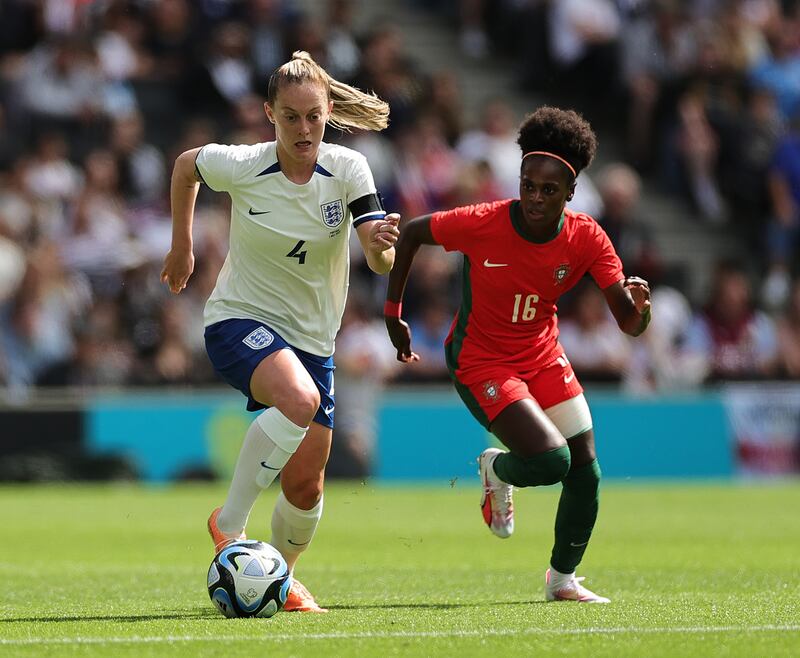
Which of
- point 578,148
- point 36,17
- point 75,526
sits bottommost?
point 75,526

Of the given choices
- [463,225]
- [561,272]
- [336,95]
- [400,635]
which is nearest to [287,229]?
[336,95]

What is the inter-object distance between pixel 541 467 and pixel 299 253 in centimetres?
151

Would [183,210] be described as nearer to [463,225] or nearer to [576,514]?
[463,225]

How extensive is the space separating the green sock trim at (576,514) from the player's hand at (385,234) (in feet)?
5.09

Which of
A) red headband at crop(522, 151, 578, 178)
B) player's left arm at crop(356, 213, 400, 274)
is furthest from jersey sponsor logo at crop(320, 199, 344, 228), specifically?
red headband at crop(522, 151, 578, 178)

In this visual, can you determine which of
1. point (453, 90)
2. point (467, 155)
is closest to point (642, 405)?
point (467, 155)

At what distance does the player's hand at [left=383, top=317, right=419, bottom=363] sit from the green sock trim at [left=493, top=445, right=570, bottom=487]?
753 mm

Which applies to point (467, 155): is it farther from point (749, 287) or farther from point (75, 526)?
point (75, 526)

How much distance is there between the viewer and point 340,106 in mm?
7684

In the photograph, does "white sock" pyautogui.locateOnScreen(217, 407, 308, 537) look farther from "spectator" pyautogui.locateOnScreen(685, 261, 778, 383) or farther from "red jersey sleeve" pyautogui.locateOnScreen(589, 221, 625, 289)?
"spectator" pyautogui.locateOnScreen(685, 261, 778, 383)

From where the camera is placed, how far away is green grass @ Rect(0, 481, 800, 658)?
6.01 m

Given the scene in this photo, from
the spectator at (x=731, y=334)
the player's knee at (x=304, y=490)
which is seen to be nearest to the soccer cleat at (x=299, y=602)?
the player's knee at (x=304, y=490)

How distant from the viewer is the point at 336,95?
25.0 ft

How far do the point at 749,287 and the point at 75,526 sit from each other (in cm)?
1088
